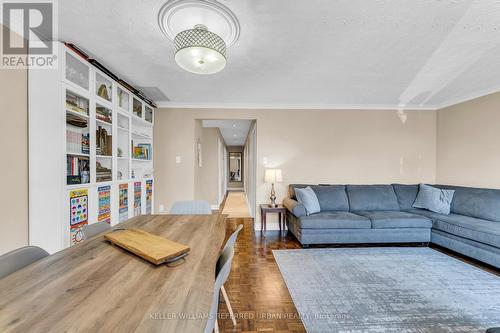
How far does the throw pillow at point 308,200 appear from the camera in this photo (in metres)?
3.31

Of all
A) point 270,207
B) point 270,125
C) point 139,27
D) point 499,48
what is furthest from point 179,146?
point 499,48

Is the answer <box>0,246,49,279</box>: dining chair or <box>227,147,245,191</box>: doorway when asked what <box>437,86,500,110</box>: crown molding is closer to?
<box>0,246,49,279</box>: dining chair

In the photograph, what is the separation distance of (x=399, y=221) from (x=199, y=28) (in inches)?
136

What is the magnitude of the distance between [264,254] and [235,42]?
250cm

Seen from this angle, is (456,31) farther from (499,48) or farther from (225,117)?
(225,117)

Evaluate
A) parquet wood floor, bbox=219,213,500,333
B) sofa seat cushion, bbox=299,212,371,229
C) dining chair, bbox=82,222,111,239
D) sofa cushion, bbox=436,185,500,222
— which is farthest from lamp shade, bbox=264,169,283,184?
sofa cushion, bbox=436,185,500,222

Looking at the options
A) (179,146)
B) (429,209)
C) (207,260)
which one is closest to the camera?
(207,260)

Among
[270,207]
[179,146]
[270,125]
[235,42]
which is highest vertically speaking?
[235,42]

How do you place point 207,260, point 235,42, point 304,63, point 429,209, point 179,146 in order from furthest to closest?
point 179,146 < point 429,209 < point 304,63 < point 235,42 < point 207,260

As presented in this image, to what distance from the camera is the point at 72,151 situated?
2170 millimetres

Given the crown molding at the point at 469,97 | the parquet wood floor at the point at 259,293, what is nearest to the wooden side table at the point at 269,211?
the parquet wood floor at the point at 259,293

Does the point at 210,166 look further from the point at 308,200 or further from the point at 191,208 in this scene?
the point at 191,208

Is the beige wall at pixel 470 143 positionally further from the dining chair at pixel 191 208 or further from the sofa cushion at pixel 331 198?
the dining chair at pixel 191 208

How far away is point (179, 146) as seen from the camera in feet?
13.3
